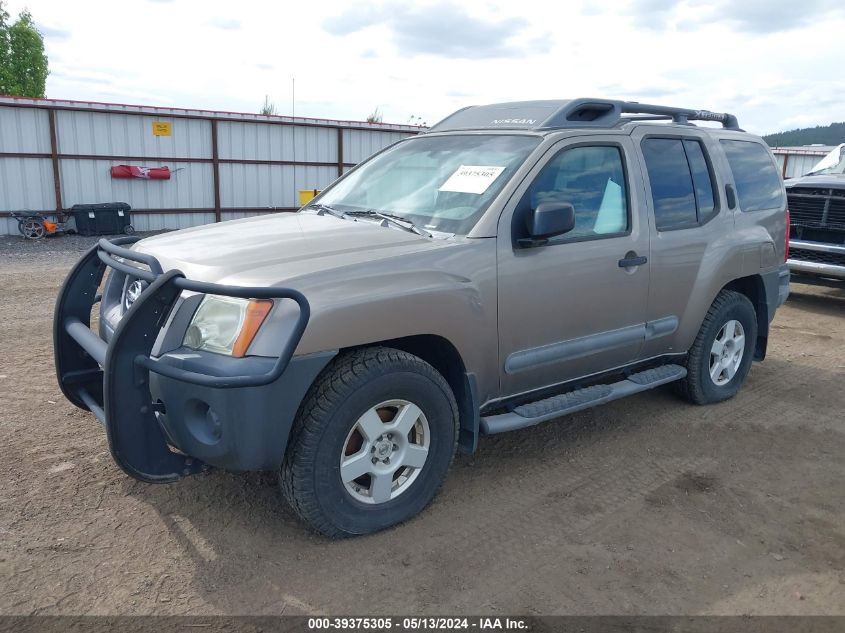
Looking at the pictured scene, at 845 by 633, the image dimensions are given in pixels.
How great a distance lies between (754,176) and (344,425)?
3944 millimetres

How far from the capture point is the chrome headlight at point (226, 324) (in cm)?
286

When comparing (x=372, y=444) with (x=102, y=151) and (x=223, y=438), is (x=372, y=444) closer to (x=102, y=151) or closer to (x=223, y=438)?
(x=223, y=438)

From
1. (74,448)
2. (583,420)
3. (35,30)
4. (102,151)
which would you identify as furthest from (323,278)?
(35,30)

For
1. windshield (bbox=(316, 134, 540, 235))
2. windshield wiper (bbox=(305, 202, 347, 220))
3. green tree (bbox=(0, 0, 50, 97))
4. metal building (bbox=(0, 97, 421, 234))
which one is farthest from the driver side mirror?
green tree (bbox=(0, 0, 50, 97))

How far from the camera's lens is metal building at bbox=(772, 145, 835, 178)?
24.5m

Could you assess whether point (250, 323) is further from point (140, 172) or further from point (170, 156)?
point (170, 156)

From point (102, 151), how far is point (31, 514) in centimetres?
1388

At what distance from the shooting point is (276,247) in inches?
133

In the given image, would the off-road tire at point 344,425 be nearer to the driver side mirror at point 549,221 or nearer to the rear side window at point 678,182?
the driver side mirror at point 549,221

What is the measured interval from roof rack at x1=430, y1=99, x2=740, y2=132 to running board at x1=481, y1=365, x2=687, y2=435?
5.08 ft

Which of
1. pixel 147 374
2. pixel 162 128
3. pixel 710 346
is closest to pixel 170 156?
pixel 162 128

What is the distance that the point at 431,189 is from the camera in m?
4.00

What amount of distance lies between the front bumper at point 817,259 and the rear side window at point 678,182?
4.24 metres

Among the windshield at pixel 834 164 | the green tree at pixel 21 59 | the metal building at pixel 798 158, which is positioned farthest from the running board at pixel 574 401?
the green tree at pixel 21 59
